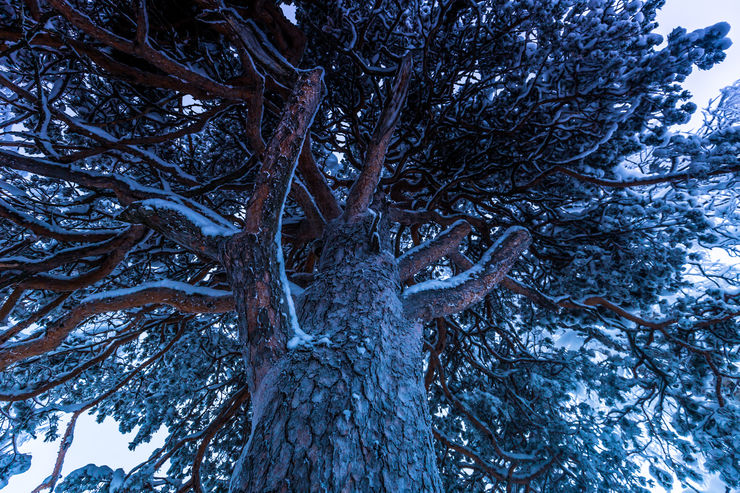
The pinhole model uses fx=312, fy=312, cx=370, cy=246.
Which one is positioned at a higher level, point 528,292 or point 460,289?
point 460,289

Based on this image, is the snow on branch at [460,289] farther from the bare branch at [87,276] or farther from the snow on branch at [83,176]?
the bare branch at [87,276]

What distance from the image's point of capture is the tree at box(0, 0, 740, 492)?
1.54m

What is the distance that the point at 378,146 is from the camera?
295 cm

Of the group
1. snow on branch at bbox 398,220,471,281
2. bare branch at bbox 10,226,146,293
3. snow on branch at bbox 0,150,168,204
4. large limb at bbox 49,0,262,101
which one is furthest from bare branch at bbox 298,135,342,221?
bare branch at bbox 10,226,146,293

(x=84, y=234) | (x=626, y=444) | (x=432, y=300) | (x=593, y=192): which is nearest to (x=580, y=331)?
(x=626, y=444)

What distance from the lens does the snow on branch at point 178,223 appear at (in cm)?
186

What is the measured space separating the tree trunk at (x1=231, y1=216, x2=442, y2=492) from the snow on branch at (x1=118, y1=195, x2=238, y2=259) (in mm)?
677

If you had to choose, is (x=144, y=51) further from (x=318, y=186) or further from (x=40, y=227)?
(x=318, y=186)

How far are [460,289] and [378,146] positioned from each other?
1.57 meters

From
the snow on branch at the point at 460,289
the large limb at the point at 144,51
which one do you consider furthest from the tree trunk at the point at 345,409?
the large limb at the point at 144,51

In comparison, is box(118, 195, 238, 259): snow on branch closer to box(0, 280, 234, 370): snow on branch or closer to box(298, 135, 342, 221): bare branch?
box(0, 280, 234, 370): snow on branch

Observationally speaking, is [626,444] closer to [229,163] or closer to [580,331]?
[580,331]

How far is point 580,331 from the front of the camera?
14.3 feet

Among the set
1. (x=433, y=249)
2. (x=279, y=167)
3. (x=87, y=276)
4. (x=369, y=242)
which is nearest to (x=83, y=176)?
(x=87, y=276)
